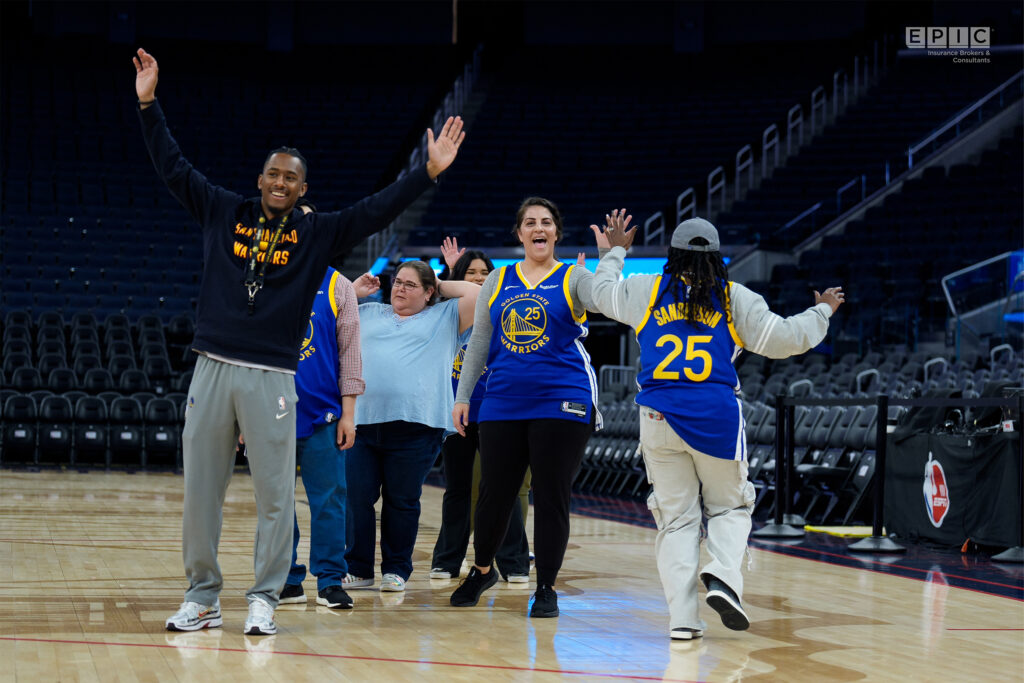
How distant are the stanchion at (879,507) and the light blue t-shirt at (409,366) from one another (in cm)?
332

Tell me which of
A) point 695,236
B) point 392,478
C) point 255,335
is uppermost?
point 695,236

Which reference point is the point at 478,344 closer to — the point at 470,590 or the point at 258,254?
the point at 470,590

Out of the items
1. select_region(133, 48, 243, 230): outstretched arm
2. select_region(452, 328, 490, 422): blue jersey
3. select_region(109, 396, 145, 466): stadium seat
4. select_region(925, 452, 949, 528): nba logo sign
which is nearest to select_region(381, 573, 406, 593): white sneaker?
select_region(452, 328, 490, 422): blue jersey

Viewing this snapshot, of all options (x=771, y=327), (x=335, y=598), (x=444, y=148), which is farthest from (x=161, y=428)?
(x=771, y=327)

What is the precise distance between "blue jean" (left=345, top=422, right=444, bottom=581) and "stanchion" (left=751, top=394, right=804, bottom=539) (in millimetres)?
3738

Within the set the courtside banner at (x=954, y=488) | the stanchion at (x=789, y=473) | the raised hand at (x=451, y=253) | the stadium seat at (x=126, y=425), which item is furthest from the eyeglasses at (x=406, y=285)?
the stadium seat at (x=126, y=425)

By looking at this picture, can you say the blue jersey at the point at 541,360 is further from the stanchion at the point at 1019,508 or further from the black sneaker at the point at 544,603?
the stanchion at the point at 1019,508

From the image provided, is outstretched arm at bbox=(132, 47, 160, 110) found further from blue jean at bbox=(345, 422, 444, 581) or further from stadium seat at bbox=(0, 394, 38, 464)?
stadium seat at bbox=(0, 394, 38, 464)

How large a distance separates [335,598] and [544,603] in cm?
78

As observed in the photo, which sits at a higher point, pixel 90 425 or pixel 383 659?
pixel 90 425

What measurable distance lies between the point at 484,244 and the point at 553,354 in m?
16.1

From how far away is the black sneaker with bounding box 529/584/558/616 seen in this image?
4.38m

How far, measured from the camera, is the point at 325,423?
180 inches

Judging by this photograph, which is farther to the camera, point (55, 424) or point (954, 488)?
point (55, 424)
